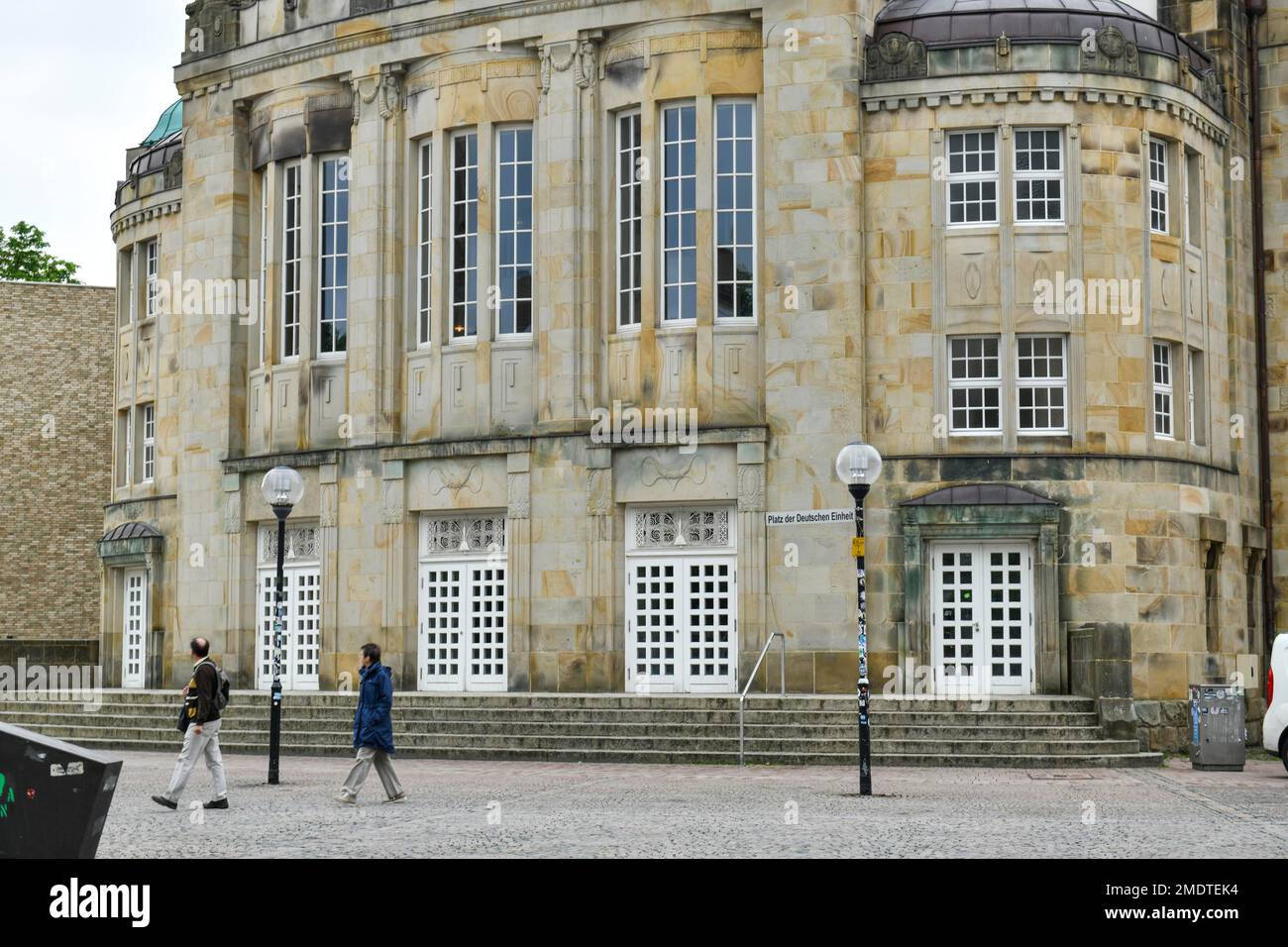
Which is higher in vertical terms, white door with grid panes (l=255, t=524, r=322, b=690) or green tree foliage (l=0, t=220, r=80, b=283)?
green tree foliage (l=0, t=220, r=80, b=283)

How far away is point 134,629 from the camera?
4188 centimetres

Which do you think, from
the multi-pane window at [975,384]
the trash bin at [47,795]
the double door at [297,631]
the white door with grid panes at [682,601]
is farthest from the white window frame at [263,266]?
the trash bin at [47,795]

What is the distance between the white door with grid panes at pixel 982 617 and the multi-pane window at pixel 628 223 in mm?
7173

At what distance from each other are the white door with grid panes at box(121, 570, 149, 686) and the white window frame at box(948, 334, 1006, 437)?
60.5 feet

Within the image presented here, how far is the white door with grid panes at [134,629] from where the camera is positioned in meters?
41.3

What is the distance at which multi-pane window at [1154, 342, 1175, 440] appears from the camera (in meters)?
33.2

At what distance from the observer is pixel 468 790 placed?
2306 centimetres

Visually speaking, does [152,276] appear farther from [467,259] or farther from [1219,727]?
[1219,727]

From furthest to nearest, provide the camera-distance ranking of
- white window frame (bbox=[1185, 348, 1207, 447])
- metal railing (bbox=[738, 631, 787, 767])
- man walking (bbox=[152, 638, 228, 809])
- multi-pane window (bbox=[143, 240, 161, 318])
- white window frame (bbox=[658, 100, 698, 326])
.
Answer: multi-pane window (bbox=[143, 240, 161, 318]), white window frame (bbox=[658, 100, 698, 326]), white window frame (bbox=[1185, 348, 1207, 447]), metal railing (bbox=[738, 631, 787, 767]), man walking (bbox=[152, 638, 228, 809])

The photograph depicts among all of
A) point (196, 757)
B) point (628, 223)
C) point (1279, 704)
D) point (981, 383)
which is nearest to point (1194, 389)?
point (981, 383)

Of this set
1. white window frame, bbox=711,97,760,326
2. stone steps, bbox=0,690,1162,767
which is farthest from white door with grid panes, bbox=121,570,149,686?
white window frame, bbox=711,97,760,326

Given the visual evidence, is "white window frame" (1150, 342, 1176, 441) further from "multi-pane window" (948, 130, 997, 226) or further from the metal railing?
the metal railing
